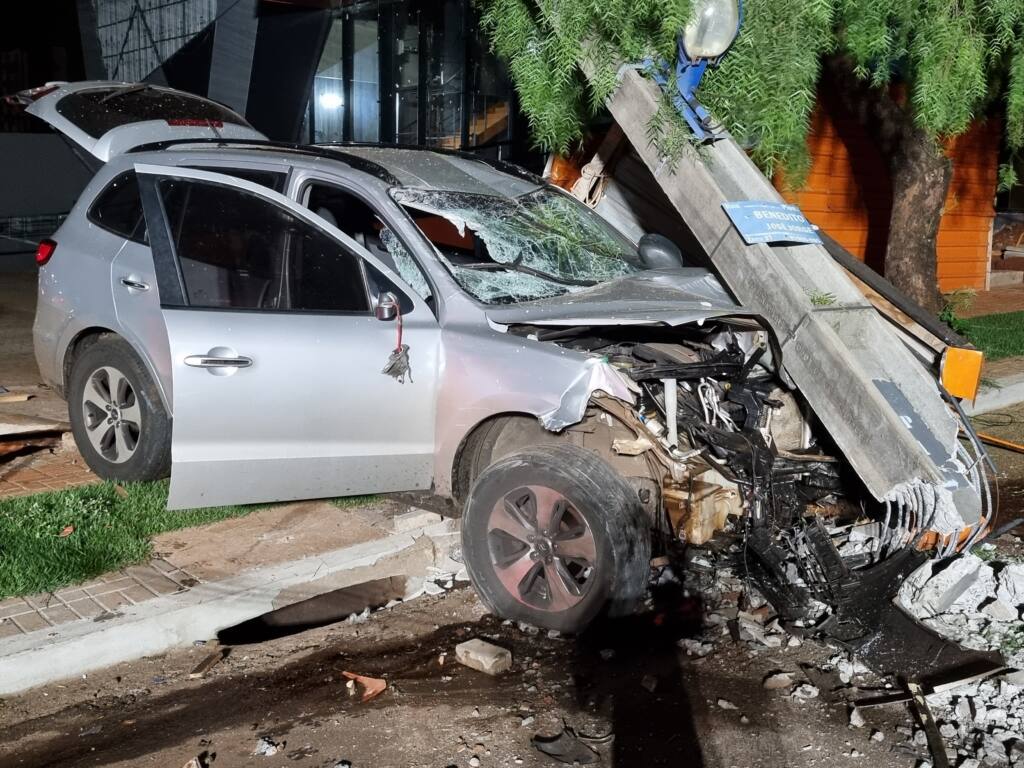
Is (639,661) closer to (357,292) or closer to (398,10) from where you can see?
(357,292)

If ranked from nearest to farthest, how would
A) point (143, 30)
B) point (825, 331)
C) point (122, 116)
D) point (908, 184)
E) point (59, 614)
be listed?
point (59, 614) < point (825, 331) < point (122, 116) < point (908, 184) < point (143, 30)

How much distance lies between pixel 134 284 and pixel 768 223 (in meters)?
3.33

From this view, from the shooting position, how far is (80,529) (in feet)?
17.2

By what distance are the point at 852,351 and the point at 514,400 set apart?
185 centimetres

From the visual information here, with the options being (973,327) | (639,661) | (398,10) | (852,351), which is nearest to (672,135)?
(852,351)

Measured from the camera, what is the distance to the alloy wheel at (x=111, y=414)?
566cm

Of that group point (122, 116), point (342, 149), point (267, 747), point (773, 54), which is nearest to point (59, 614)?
point (267, 747)

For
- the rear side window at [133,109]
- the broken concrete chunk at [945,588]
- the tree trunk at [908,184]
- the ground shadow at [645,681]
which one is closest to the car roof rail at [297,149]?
the rear side window at [133,109]

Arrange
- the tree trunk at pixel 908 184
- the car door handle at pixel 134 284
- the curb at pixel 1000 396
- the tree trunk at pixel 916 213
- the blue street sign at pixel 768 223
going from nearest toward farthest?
1. the blue street sign at pixel 768 223
2. the car door handle at pixel 134 284
3. the curb at pixel 1000 396
4. the tree trunk at pixel 908 184
5. the tree trunk at pixel 916 213

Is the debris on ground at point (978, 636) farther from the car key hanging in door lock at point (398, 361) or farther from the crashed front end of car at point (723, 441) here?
the car key hanging in door lock at point (398, 361)

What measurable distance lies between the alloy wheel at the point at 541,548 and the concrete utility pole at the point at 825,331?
1275 millimetres

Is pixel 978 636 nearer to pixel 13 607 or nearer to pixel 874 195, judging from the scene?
pixel 13 607

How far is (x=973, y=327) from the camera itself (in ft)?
38.9

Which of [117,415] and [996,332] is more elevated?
[117,415]
